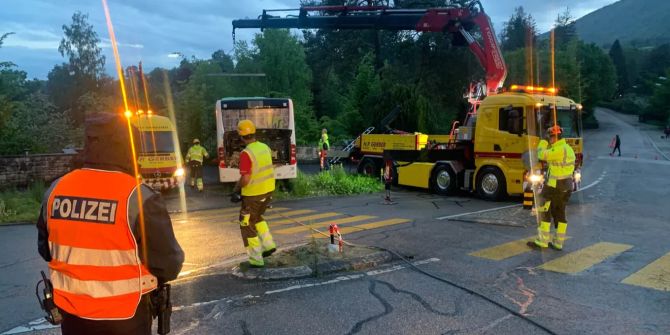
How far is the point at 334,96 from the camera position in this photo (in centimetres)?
4669

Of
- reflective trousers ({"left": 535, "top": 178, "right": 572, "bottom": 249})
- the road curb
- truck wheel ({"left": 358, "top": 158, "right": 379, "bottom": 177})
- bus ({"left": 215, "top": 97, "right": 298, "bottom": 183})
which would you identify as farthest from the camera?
truck wheel ({"left": 358, "top": 158, "right": 379, "bottom": 177})

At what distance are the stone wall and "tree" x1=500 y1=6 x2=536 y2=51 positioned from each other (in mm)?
64594

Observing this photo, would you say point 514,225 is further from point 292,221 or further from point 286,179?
point 286,179

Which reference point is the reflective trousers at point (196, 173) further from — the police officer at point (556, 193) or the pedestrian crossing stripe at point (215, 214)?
the police officer at point (556, 193)

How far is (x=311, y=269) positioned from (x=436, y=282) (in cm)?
156

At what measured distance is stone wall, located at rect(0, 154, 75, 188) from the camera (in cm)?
1580

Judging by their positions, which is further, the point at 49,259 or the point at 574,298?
the point at 574,298

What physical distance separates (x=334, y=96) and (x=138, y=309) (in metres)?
44.5

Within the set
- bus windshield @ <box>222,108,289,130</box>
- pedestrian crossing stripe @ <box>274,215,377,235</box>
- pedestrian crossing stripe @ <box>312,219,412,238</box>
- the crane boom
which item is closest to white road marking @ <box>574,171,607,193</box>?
the crane boom

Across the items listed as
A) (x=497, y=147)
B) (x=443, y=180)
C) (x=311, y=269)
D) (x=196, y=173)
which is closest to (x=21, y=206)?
(x=196, y=173)

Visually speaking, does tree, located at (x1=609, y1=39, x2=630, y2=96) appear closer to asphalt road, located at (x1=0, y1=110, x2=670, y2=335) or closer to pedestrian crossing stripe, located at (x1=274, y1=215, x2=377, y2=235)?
asphalt road, located at (x1=0, y1=110, x2=670, y2=335)

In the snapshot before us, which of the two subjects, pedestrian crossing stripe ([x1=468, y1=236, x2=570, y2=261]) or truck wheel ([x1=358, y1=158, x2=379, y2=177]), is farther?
truck wheel ([x1=358, y1=158, x2=379, y2=177])

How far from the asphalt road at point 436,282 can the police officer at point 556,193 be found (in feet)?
0.98

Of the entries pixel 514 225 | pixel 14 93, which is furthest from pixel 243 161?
pixel 14 93
